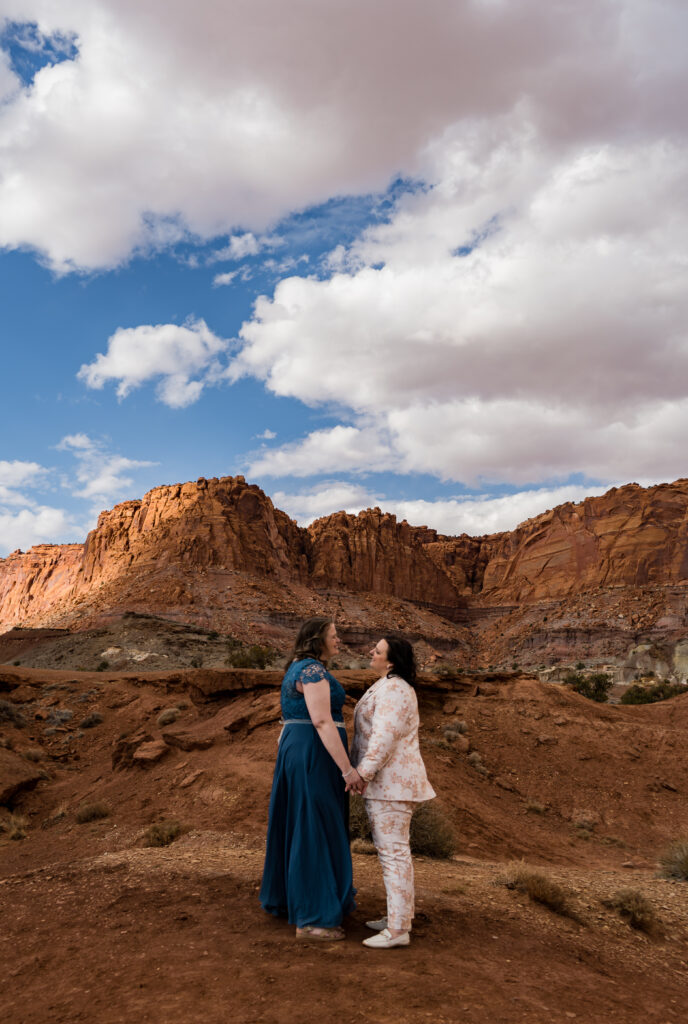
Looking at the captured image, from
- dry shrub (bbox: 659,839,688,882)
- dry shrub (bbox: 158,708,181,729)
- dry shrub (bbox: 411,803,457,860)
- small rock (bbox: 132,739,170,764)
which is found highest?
dry shrub (bbox: 158,708,181,729)

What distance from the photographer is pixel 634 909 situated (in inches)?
234

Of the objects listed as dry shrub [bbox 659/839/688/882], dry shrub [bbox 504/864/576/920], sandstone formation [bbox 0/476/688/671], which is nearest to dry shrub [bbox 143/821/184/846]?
dry shrub [bbox 504/864/576/920]

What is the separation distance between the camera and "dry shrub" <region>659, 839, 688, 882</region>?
8.19 m

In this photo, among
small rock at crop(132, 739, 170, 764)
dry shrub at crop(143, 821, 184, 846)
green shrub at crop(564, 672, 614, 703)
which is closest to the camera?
dry shrub at crop(143, 821, 184, 846)

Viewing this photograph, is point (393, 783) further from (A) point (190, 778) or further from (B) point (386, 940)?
(A) point (190, 778)

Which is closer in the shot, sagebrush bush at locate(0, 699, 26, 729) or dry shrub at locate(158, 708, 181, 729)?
dry shrub at locate(158, 708, 181, 729)

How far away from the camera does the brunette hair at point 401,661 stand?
4.54 meters

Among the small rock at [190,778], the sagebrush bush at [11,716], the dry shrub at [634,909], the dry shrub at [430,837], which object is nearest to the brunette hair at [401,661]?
the dry shrub at [634,909]

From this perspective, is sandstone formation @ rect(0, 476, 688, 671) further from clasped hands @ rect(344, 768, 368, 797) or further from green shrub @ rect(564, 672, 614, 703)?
clasped hands @ rect(344, 768, 368, 797)

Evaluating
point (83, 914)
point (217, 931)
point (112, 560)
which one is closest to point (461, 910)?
point (217, 931)

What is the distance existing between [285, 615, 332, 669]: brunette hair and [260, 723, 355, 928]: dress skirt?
486 millimetres

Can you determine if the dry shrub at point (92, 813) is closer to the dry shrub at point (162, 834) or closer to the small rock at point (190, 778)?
the small rock at point (190, 778)

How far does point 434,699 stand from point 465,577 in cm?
10038

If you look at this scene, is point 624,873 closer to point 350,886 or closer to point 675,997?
point 675,997
